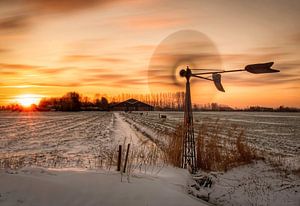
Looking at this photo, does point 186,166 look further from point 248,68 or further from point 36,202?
point 36,202

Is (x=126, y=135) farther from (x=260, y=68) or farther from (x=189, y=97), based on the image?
(x=260, y=68)

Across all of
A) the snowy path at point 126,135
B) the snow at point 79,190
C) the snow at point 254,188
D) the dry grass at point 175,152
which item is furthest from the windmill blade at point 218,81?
the snowy path at point 126,135

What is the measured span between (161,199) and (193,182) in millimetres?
2608

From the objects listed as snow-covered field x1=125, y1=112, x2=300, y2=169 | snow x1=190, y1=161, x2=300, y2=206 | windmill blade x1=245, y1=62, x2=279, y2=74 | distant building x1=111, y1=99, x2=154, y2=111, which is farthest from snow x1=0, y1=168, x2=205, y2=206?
distant building x1=111, y1=99, x2=154, y2=111

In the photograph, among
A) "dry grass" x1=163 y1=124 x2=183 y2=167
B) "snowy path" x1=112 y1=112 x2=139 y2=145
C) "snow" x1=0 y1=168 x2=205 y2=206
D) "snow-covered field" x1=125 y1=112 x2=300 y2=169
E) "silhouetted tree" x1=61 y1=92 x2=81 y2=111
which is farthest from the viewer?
"silhouetted tree" x1=61 y1=92 x2=81 y2=111

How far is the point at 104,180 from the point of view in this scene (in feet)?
20.9

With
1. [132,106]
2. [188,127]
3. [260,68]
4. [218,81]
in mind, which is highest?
[132,106]

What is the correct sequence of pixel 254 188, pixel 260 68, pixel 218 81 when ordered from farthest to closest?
pixel 218 81 → pixel 260 68 → pixel 254 188

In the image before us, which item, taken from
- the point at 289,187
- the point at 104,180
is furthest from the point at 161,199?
the point at 289,187

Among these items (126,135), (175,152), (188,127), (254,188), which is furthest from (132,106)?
(254,188)

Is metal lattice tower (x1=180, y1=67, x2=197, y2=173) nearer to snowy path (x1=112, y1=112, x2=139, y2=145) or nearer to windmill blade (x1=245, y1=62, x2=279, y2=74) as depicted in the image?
windmill blade (x1=245, y1=62, x2=279, y2=74)

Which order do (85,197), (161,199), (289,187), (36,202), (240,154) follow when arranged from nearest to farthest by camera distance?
(36,202)
(85,197)
(161,199)
(289,187)
(240,154)

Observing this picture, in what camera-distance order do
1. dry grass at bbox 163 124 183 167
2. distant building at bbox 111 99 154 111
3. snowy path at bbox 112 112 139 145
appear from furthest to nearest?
distant building at bbox 111 99 154 111, snowy path at bbox 112 112 139 145, dry grass at bbox 163 124 183 167

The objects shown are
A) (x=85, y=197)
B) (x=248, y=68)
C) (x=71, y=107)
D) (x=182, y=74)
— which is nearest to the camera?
(x=85, y=197)
